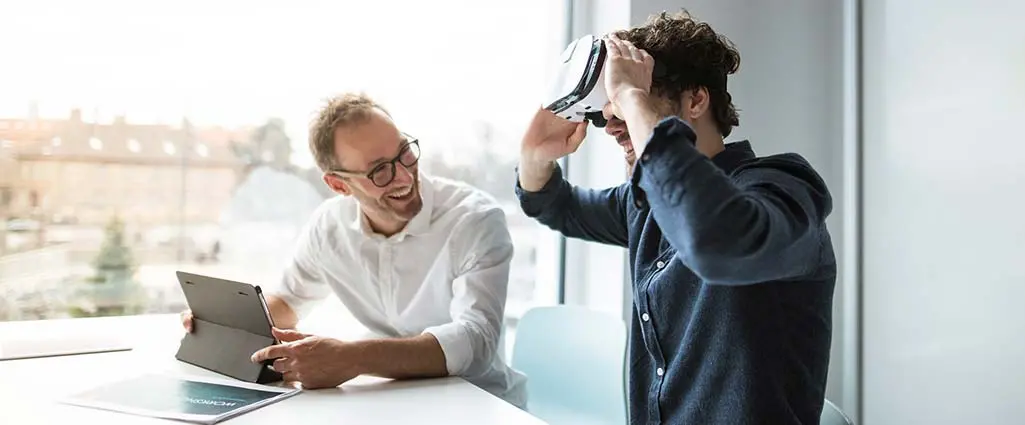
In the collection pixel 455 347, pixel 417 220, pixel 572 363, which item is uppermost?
pixel 417 220

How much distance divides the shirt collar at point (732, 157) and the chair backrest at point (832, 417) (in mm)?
415

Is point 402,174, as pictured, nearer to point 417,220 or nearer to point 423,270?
point 417,220

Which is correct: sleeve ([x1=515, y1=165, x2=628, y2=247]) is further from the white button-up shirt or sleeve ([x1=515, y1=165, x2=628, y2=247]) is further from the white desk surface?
the white desk surface

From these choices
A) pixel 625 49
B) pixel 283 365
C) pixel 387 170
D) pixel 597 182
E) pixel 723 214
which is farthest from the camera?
pixel 597 182

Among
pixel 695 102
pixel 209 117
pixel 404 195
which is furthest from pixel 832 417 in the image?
pixel 209 117

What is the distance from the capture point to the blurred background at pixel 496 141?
175 centimetres

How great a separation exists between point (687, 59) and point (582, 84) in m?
0.19

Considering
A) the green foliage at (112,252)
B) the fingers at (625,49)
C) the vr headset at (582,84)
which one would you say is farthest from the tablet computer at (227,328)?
the fingers at (625,49)

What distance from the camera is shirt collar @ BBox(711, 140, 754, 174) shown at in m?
1.21

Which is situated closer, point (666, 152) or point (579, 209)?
point (666, 152)

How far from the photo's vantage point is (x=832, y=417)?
1195 mm

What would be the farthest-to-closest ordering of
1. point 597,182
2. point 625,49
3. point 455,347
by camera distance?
point 597,182 → point 455,347 → point 625,49

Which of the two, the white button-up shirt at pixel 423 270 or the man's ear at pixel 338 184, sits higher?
the man's ear at pixel 338 184

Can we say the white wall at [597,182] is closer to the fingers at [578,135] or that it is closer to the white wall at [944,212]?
the fingers at [578,135]
